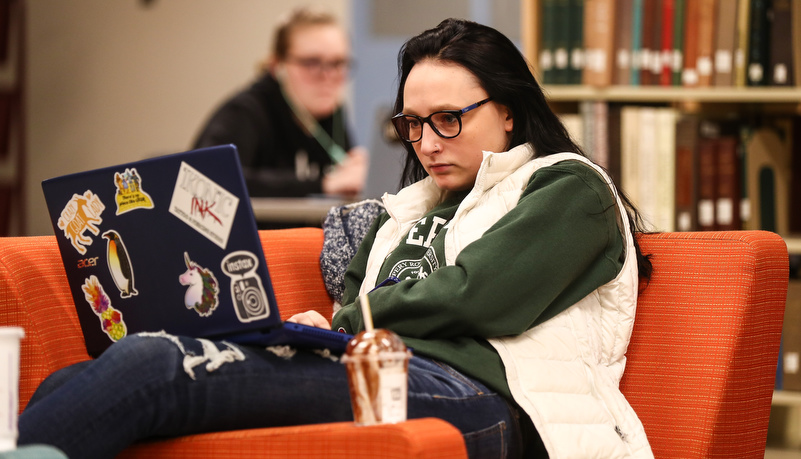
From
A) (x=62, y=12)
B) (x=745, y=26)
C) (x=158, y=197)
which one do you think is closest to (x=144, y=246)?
(x=158, y=197)

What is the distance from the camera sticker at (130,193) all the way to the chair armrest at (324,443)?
32 cm

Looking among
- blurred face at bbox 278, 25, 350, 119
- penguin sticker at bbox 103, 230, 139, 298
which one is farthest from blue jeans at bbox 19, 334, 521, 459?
blurred face at bbox 278, 25, 350, 119

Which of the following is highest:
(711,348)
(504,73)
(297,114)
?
(504,73)

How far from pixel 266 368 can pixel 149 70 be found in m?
3.94

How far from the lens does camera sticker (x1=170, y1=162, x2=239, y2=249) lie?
1.17 meters

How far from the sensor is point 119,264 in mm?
1298

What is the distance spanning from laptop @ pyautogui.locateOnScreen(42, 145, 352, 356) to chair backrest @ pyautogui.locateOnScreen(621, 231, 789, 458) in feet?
1.78

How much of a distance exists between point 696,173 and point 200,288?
1.78m

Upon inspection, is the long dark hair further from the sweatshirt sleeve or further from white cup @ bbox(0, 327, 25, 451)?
white cup @ bbox(0, 327, 25, 451)

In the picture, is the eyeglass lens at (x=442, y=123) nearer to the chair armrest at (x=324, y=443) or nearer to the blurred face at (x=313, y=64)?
the chair armrest at (x=324, y=443)

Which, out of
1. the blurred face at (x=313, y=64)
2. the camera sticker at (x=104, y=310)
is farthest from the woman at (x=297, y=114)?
the camera sticker at (x=104, y=310)

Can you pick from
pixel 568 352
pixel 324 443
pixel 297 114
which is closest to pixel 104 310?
pixel 324 443

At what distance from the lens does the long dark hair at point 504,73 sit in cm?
159

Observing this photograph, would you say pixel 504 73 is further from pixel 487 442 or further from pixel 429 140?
pixel 487 442
